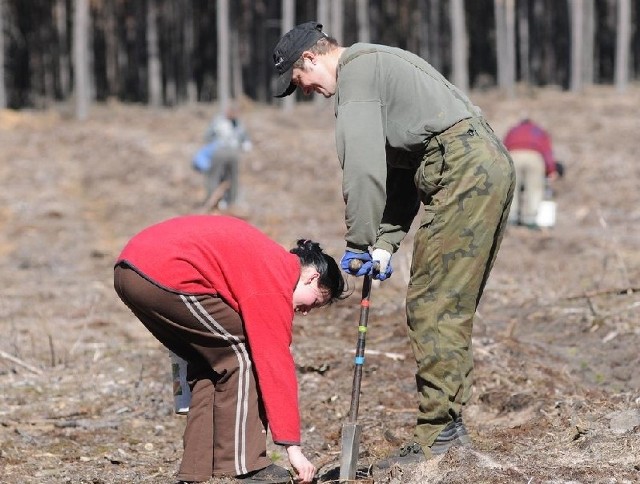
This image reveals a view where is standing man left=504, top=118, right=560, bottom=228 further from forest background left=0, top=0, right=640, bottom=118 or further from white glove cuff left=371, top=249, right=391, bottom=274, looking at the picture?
forest background left=0, top=0, right=640, bottom=118

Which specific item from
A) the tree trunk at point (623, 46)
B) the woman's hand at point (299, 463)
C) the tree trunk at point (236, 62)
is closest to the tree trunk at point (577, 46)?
the tree trunk at point (623, 46)

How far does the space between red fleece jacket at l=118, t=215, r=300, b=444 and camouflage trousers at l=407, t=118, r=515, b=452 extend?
642mm

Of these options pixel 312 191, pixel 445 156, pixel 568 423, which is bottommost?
pixel 312 191

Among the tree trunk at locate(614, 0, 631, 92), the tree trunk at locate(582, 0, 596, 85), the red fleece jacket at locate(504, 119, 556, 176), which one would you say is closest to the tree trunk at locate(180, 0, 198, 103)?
the tree trunk at locate(582, 0, 596, 85)

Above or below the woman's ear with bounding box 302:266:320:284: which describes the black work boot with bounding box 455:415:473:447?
below

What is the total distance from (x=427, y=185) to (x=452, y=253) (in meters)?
0.30

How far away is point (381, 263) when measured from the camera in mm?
4309

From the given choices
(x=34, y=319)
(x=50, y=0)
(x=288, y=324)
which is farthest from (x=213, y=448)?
(x=50, y=0)

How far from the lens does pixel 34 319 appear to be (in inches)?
346

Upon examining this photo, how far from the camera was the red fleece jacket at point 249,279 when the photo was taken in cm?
387

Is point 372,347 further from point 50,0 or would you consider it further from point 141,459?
point 50,0

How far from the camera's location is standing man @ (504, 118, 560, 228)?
14070mm

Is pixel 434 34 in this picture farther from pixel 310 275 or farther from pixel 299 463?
pixel 299 463

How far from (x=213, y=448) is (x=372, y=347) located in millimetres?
2864
